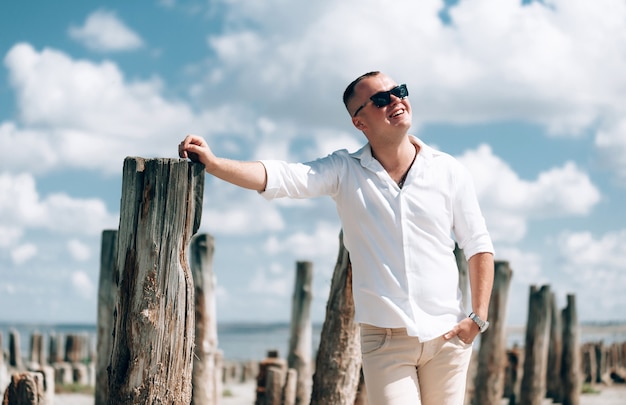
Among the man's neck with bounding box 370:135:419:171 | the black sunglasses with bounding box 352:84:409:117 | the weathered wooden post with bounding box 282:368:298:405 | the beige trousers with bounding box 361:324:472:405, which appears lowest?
the weathered wooden post with bounding box 282:368:298:405

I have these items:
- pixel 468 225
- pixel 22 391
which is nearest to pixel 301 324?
pixel 22 391

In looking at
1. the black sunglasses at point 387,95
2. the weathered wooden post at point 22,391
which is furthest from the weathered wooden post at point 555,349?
the black sunglasses at point 387,95

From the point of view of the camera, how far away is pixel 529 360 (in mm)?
15031

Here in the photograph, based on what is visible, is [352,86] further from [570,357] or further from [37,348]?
[37,348]

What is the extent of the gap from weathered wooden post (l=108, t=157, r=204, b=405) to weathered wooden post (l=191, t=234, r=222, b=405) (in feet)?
19.0

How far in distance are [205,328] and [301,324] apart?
13.0 feet

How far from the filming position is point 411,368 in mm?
4523

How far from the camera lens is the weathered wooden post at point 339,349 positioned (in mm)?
7270

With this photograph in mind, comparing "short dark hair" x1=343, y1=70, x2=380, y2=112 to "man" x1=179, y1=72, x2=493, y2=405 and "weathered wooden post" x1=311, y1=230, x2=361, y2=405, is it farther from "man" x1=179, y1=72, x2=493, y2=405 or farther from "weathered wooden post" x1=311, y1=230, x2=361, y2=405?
"weathered wooden post" x1=311, y1=230, x2=361, y2=405

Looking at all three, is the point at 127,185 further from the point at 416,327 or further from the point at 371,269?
the point at 416,327

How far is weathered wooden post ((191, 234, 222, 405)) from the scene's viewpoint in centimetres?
1051

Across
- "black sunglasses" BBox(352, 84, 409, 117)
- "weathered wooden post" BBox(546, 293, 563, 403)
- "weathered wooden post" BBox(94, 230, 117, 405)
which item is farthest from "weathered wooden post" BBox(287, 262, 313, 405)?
"black sunglasses" BBox(352, 84, 409, 117)

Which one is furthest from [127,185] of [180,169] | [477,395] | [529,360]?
[529,360]

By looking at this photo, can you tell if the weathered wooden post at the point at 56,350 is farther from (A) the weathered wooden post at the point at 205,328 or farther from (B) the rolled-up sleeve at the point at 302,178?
(B) the rolled-up sleeve at the point at 302,178
